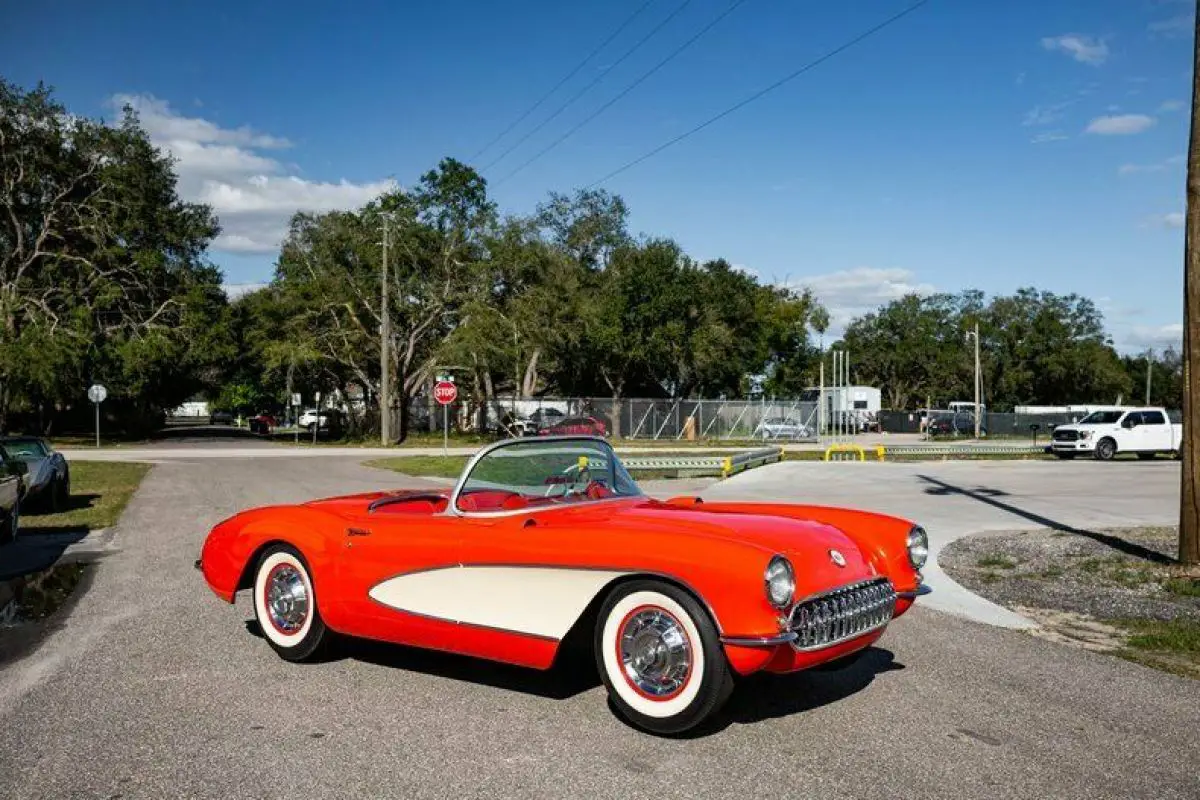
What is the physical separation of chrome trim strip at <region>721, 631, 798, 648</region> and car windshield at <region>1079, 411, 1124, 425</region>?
116 ft

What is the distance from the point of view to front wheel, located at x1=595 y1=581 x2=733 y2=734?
453 centimetres

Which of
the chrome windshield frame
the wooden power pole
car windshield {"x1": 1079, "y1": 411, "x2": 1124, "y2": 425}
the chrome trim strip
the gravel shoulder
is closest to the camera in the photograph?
the chrome trim strip

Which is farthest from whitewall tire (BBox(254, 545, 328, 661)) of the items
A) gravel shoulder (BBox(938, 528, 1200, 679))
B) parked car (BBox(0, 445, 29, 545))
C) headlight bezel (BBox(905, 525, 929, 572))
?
parked car (BBox(0, 445, 29, 545))

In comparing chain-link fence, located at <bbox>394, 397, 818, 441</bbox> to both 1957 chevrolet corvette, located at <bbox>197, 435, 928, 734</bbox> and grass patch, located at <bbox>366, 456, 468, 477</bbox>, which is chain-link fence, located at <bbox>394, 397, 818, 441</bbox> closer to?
grass patch, located at <bbox>366, 456, 468, 477</bbox>

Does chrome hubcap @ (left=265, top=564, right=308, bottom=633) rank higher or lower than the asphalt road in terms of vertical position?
higher

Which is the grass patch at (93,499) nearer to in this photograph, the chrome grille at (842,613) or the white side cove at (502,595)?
the white side cove at (502,595)

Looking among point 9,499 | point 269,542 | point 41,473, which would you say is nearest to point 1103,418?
point 41,473

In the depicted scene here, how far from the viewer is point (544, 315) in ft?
167

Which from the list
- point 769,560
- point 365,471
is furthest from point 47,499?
point 769,560

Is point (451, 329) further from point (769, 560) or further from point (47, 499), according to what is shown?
point (769, 560)

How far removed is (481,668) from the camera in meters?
6.07

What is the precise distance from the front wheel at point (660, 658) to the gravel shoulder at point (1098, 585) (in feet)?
11.5

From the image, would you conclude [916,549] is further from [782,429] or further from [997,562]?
[782,429]

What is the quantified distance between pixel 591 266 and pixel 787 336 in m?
20.7
